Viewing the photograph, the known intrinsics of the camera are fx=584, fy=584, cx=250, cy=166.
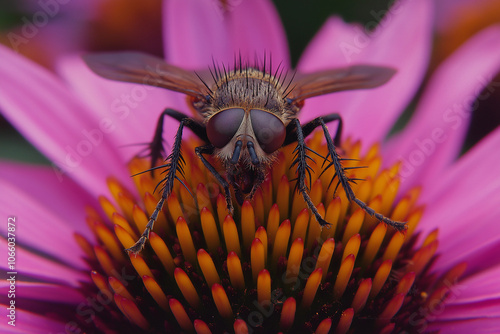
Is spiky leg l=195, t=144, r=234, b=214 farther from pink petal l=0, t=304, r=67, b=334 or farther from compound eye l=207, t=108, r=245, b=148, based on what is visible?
pink petal l=0, t=304, r=67, b=334

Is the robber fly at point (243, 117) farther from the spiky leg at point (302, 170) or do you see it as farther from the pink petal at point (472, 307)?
the pink petal at point (472, 307)

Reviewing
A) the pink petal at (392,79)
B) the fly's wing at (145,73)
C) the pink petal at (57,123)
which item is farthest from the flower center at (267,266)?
the pink petal at (392,79)

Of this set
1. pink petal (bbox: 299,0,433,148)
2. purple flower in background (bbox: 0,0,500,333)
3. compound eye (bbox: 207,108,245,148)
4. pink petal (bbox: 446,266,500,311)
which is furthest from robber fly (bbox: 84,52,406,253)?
pink petal (bbox: 299,0,433,148)

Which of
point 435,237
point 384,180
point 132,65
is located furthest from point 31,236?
point 435,237

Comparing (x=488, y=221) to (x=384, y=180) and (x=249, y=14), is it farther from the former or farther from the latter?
(x=249, y=14)

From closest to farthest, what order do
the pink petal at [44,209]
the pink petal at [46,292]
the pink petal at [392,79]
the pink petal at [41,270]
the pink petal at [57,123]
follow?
the pink petal at [46,292] → the pink petal at [41,270] → the pink petal at [44,209] → the pink petal at [57,123] → the pink petal at [392,79]

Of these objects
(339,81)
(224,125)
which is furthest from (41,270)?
(339,81)
